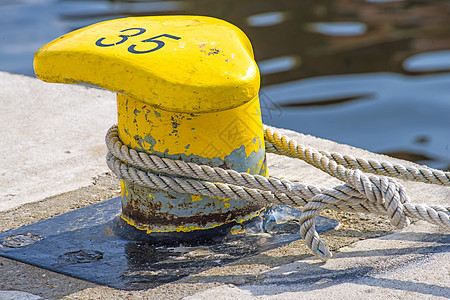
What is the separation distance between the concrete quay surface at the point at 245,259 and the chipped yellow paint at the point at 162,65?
1.84 ft

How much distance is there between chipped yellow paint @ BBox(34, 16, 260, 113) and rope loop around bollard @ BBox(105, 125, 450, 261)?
0.25 m

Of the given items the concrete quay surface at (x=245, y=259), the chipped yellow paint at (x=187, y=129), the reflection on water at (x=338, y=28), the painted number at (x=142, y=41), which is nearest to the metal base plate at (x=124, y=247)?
the concrete quay surface at (x=245, y=259)

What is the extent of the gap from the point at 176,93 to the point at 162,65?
0.37ft

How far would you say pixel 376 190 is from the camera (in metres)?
2.15

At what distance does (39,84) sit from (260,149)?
2209 mm

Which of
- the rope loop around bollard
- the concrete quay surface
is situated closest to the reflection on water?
the concrete quay surface

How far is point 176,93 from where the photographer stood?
209 centimetres

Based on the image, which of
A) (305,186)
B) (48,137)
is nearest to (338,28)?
(48,137)

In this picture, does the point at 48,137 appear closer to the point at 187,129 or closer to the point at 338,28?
the point at 187,129

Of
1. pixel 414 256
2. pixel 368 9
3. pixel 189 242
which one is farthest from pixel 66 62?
pixel 368 9

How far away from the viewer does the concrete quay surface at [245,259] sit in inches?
79.8

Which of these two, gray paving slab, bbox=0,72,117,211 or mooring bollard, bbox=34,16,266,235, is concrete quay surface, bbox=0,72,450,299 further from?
mooring bollard, bbox=34,16,266,235

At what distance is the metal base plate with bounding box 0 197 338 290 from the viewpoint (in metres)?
2.17

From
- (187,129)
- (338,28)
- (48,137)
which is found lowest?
(338,28)
